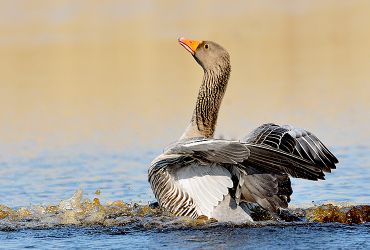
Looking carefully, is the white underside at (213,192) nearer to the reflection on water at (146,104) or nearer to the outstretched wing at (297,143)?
the reflection on water at (146,104)

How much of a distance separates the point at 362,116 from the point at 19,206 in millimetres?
8651

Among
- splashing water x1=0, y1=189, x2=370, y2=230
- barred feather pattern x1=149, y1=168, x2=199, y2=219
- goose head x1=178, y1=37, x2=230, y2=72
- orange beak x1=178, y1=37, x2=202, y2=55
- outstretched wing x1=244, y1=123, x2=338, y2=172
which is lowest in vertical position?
splashing water x1=0, y1=189, x2=370, y2=230

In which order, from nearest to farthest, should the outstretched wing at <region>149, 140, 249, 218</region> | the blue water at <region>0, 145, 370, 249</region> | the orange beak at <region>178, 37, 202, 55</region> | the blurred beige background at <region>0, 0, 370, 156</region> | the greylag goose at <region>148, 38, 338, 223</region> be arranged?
the blue water at <region>0, 145, 370, 249</region> < the greylag goose at <region>148, 38, 338, 223</region> < the outstretched wing at <region>149, 140, 249, 218</region> < the orange beak at <region>178, 37, 202, 55</region> < the blurred beige background at <region>0, 0, 370, 156</region>

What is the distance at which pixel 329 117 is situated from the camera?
18438 mm

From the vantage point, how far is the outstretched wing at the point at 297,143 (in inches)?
430

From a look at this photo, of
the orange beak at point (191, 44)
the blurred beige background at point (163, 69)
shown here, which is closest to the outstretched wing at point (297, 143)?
the orange beak at point (191, 44)

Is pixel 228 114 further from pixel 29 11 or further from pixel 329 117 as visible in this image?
pixel 29 11

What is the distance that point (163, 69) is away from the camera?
28594mm

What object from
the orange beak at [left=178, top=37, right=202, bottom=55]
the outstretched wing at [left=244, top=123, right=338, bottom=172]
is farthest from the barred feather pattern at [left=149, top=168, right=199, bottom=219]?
the orange beak at [left=178, top=37, right=202, bottom=55]

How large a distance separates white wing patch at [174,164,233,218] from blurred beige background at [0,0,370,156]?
21.0 feet

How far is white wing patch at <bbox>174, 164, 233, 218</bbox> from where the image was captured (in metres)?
10.1

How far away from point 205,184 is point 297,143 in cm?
161

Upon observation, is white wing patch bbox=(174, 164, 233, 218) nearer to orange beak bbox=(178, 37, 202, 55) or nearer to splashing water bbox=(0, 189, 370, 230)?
splashing water bbox=(0, 189, 370, 230)

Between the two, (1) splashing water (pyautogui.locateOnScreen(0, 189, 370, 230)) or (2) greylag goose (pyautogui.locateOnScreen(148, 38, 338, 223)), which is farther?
(1) splashing water (pyautogui.locateOnScreen(0, 189, 370, 230))
